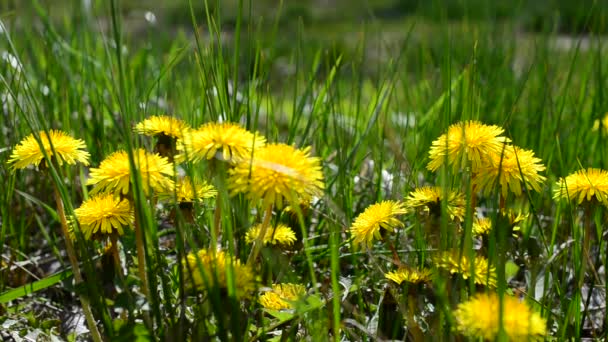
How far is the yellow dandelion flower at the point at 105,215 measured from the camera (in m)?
0.85

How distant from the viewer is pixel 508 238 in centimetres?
99

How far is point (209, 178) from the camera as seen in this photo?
868 mm

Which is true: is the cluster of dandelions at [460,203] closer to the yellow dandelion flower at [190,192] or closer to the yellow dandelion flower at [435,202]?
the yellow dandelion flower at [435,202]

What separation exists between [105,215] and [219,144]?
172 mm

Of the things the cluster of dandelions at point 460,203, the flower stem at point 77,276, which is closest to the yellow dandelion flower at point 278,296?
the cluster of dandelions at point 460,203

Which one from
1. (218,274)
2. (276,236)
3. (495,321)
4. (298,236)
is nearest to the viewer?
(495,321)

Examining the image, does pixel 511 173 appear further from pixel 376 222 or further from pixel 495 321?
pixel 495 321

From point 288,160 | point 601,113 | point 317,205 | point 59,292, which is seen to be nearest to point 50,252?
point 59,292

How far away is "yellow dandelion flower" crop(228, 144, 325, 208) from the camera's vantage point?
2.48ft

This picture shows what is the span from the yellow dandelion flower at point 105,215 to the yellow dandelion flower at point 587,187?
0.55 m

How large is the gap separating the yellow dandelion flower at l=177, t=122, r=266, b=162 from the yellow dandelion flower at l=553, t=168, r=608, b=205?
0.42 m

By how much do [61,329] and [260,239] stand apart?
1.57ft

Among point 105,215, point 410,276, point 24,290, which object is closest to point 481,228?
point 410,276

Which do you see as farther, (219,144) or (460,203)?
(460,203)
